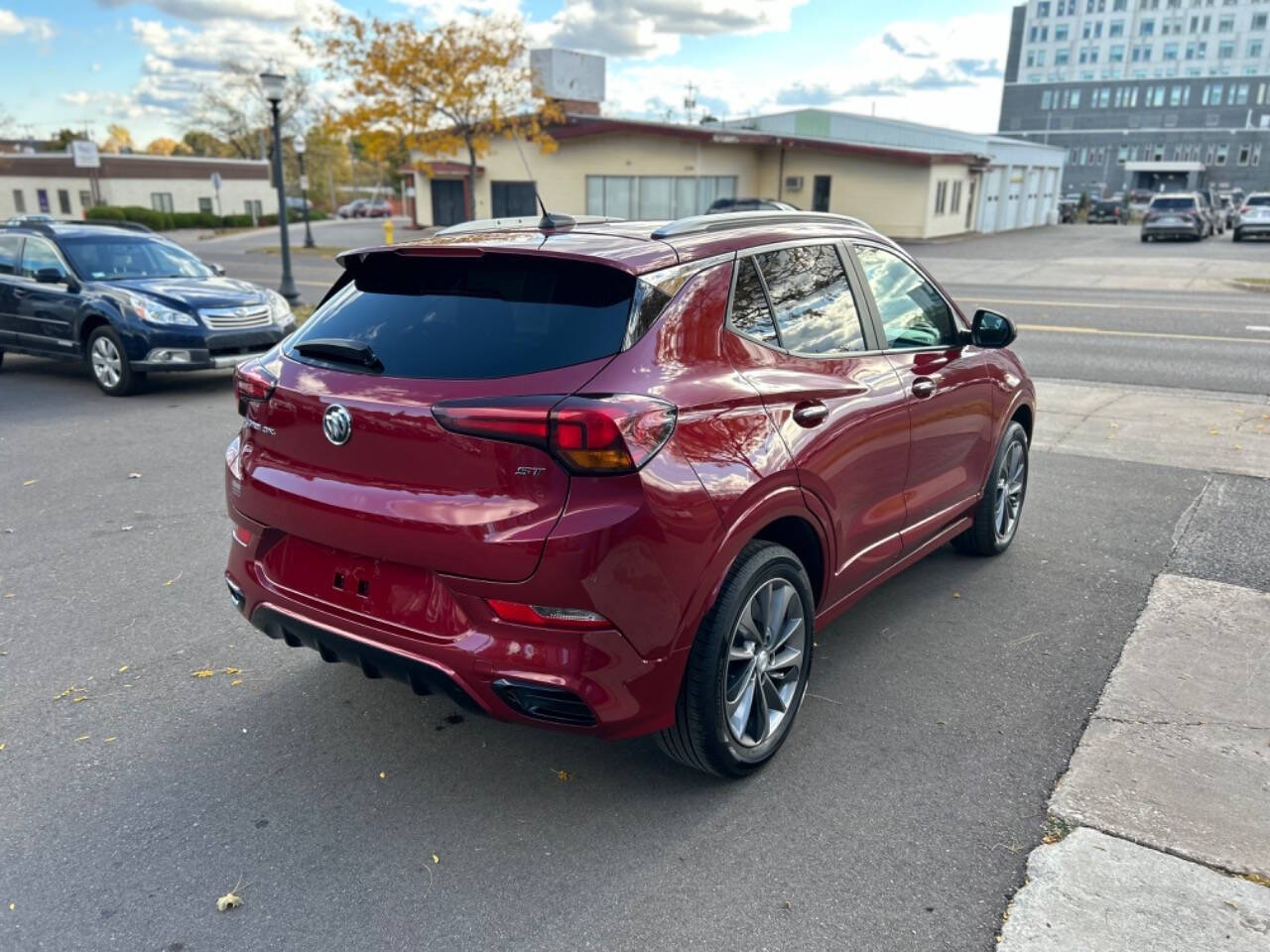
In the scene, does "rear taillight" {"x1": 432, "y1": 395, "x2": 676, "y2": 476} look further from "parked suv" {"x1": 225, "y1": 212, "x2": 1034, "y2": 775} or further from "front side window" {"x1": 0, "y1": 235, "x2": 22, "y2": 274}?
"front side window" {"x1": 0, "y1": 235, "x2": 22, "y2": 274}

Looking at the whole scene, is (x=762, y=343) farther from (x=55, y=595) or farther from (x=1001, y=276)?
(x=1001, y=276)

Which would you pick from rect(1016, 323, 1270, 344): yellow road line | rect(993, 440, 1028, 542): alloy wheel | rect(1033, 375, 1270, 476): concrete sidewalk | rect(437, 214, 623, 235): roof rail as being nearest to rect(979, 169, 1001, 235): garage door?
rect(1016, 323, 1270, 344): yellow road line

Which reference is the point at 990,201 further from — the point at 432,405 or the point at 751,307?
the point at 432,405

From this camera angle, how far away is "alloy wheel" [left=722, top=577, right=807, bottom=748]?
3.31 meters

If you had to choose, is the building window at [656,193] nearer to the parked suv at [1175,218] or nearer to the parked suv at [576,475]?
the parked suv at [1175,218]

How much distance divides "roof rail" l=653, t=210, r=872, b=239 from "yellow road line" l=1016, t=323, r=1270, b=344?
1184 cm

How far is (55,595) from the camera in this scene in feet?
16.1

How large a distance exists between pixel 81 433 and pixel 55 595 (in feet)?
13.3

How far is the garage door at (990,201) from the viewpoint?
4559cm

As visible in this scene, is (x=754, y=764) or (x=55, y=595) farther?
(x=55, y=595)

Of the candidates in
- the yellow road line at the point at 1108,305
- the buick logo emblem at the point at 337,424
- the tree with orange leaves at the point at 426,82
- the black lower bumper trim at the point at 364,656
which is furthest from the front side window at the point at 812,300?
the tree with orange leaves at the point at 426,82

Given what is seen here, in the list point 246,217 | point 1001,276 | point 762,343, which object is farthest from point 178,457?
point 246,217

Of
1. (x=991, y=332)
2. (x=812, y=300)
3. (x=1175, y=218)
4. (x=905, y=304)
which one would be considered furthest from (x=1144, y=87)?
(x=812, y=300)

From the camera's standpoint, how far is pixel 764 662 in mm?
3434
